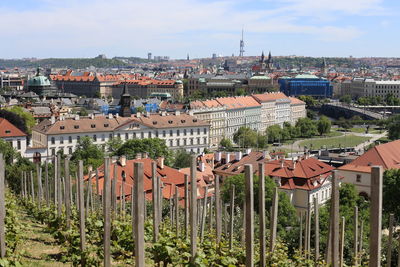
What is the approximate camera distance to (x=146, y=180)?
34.4 metres

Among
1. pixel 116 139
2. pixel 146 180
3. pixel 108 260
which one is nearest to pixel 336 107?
pixel 116 139

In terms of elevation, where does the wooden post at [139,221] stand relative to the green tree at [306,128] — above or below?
above

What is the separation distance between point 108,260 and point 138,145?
155ft

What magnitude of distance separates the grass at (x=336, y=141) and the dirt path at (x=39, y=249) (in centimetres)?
7180

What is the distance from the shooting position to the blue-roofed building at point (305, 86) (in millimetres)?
179500

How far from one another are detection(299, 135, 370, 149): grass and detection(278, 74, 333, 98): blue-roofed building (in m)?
80.5

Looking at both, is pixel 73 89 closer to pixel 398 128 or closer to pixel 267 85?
pixel 267 85

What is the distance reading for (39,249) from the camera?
47.8ft

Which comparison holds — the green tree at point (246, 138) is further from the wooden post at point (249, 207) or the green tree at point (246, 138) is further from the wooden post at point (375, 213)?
the wooden post at point (375, 213)

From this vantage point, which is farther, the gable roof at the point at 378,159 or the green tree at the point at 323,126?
the green tree at the point at 323,126

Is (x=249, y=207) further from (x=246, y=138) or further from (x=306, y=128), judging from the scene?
(x=306, y=128)

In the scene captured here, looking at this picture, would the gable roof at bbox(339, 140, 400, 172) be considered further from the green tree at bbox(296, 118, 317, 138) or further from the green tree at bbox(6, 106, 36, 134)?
the green tree at bbox(296, 118, 317, 138)

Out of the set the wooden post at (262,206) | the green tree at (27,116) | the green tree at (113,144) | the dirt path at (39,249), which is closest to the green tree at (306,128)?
the green tree at (113,144)

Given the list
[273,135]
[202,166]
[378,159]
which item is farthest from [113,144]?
[273,135]
